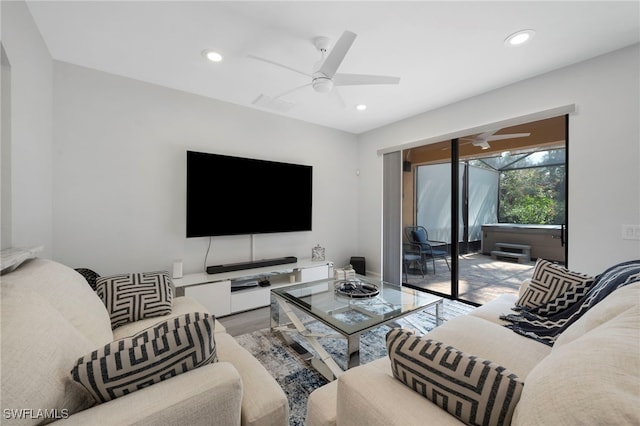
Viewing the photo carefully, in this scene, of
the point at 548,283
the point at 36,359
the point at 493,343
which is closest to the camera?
the point at 36,359

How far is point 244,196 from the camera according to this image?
3293mm

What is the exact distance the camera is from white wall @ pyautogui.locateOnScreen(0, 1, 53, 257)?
1.57 metres

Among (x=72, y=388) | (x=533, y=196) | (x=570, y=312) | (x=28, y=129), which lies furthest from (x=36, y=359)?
(x=533, y=196)

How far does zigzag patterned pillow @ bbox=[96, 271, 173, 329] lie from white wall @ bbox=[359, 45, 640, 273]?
3.56 m

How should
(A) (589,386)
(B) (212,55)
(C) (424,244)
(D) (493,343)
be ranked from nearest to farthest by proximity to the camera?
(A) (589,386) → (D) (493,343) → (B) (212,55) → (C) (424,244)

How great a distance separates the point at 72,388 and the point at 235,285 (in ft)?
7.60

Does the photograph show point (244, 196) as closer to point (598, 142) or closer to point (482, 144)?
point (482, 144)

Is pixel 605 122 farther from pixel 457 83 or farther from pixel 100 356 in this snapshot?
pixel 100 356

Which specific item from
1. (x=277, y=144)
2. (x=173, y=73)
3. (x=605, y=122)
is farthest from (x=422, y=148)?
(x=173, y=73)

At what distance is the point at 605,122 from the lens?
2.27 metres

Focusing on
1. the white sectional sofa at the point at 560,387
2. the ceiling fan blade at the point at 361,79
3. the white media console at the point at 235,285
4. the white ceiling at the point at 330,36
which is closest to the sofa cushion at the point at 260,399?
the white sectional sofa at the point at 560,387

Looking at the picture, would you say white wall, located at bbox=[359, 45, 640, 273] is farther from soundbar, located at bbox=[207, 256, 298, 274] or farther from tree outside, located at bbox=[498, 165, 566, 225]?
soundbar, located at bbox=[207, 256, 298, 274]

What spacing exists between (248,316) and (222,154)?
1.96 m

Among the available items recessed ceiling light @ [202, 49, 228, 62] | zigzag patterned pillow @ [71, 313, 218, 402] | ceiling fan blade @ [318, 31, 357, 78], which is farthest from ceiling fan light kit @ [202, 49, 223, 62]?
zigzag patterned pillow @ [71, 313, 218, 402]
